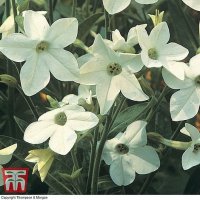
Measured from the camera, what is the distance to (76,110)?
36.3 inches

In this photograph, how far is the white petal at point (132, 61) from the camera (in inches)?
35.0

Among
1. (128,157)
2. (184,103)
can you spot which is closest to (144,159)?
(128,157)

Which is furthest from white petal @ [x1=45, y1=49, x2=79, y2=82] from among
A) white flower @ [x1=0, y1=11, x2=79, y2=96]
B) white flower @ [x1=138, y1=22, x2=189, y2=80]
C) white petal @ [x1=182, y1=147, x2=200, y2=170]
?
white petal @ [x1=182, y1=147, x2=200, y2=170]

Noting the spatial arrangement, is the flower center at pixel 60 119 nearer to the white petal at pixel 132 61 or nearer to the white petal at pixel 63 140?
→ the white petal at pixel 63 140

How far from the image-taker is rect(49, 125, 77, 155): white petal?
90 cm

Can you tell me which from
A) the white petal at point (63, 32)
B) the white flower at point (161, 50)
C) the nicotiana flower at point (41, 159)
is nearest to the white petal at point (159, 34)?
the white flower at point (161, 50)

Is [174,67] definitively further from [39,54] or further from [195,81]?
[39,54]

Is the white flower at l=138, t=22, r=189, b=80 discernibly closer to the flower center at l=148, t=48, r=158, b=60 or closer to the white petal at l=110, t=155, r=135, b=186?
the flower center at l=148, t=48, r=158, b=60

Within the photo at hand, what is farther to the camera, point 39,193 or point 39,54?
point 39,193

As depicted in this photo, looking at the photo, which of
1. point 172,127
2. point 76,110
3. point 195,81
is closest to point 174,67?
point 195,81

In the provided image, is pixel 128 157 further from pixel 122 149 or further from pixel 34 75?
pixel 34 75

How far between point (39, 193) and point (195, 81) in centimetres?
39

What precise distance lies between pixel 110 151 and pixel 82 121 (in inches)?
5.1

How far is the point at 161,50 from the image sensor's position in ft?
3.08
